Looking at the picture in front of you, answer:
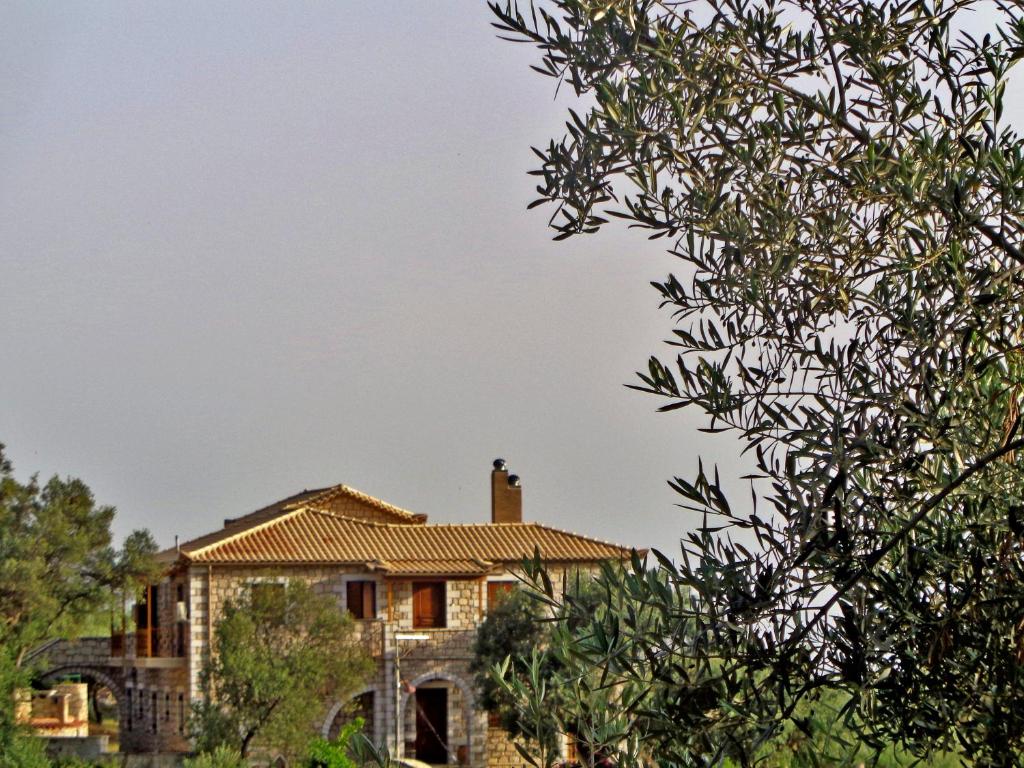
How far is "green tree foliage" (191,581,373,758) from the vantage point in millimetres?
27531

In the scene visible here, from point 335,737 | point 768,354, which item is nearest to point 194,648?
point 335,737

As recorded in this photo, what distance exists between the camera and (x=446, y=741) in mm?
32750

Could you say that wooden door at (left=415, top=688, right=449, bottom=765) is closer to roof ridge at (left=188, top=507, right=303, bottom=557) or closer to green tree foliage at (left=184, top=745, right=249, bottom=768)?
roof ridge at (left=188, top=507, right=303, bottom=557)

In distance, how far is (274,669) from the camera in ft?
93.0

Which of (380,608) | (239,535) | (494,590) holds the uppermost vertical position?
(239,535)

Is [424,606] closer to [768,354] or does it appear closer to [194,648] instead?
[194,648]

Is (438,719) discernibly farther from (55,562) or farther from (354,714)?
(55,562)

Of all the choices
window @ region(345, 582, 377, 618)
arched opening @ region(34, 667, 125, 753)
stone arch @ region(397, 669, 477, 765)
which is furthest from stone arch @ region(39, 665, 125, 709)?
stone arch @ region(397, 669, 477, 765)

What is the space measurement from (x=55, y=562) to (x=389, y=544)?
8.28m

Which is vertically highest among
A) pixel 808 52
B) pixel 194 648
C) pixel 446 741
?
pixel 808 52

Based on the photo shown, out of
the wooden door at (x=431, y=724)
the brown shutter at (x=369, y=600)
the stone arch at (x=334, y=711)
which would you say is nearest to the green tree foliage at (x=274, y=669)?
the stone arch at (x=334, y=711)

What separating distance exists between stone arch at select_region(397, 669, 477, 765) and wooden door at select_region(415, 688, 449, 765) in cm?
34

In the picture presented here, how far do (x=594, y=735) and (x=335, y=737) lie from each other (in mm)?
29242

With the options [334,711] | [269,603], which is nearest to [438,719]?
[334,711]
